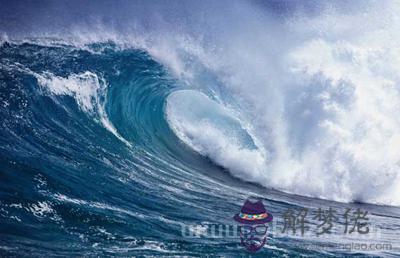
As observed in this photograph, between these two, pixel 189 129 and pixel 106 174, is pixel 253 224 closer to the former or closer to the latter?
pixel 106 174

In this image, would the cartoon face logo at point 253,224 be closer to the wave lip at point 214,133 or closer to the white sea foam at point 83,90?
the wave lip at point 214,133

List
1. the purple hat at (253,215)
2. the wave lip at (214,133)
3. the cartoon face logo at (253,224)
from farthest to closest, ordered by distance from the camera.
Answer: the wave lip at (214,133)
the purple hat at (253,215)
the cartoon face logo at (253,224)

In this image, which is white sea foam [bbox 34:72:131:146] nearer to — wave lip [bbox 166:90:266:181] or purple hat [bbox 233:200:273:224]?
wave lip [bbox 166:90:266:181]

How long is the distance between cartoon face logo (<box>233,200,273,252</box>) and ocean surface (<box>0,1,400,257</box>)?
0.18 metres

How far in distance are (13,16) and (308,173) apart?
59.1 feet

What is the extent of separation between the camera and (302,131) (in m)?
13.3

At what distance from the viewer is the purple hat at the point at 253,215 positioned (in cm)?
831

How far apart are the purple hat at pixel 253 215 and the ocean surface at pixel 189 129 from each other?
0.22m

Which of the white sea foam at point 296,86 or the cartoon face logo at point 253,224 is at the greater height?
the white sea foam at point 296,86

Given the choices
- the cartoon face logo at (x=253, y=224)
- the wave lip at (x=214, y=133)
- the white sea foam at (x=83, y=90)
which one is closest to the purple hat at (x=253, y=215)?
the cartoon face logo at (x=253, y=224)

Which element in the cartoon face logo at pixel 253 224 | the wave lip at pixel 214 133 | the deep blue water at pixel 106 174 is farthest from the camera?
the wave lip at pixel 214 133

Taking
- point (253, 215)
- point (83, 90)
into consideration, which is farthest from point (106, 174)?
point (83, 90)

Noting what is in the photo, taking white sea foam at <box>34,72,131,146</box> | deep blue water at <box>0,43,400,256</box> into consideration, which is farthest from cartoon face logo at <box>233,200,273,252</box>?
white sea foam at <box>34,72,131,146</box>

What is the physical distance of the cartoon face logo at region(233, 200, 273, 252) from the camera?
7.00 meters
